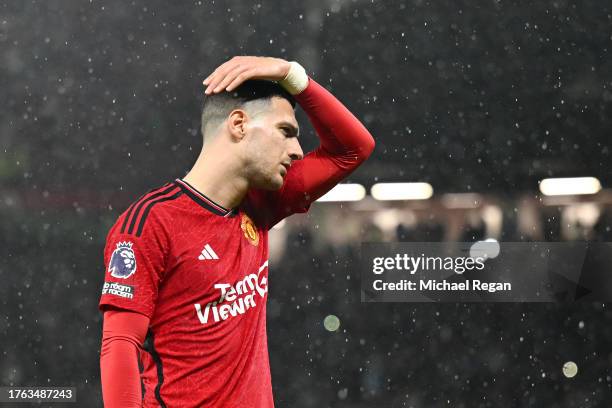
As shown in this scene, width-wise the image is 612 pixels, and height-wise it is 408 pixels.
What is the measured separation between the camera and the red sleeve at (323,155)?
187 cm

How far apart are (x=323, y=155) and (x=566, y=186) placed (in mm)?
2121

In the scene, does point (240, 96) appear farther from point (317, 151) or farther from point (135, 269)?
point (135, 269)

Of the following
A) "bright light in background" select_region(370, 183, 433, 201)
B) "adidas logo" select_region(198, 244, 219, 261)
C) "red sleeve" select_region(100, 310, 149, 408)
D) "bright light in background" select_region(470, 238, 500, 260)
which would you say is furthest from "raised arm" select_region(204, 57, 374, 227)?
"bright light in background" select_region(470, 238, 500, 260)

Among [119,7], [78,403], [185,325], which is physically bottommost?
[185,325]

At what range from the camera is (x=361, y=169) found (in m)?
3.84

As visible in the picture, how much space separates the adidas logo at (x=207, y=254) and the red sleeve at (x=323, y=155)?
0.25 metres

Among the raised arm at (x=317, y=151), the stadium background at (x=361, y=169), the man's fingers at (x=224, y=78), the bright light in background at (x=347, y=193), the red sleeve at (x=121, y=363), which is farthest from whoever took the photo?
the bright light in background at (x=347, y=193)

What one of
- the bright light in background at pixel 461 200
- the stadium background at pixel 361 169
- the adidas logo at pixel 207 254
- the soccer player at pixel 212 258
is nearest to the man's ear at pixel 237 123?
the soccer player at pixel 212 258

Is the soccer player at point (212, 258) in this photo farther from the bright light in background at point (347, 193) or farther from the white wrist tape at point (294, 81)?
the bright light in background at point (347, 193)

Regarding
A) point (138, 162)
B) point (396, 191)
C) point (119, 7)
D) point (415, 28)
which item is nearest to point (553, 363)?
point (396, 191)

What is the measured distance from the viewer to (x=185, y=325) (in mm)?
1708

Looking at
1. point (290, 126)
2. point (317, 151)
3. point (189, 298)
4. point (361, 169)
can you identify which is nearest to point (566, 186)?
point (361, 169)

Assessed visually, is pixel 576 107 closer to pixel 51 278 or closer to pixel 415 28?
pixel 415 28

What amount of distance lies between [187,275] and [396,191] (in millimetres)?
2241
